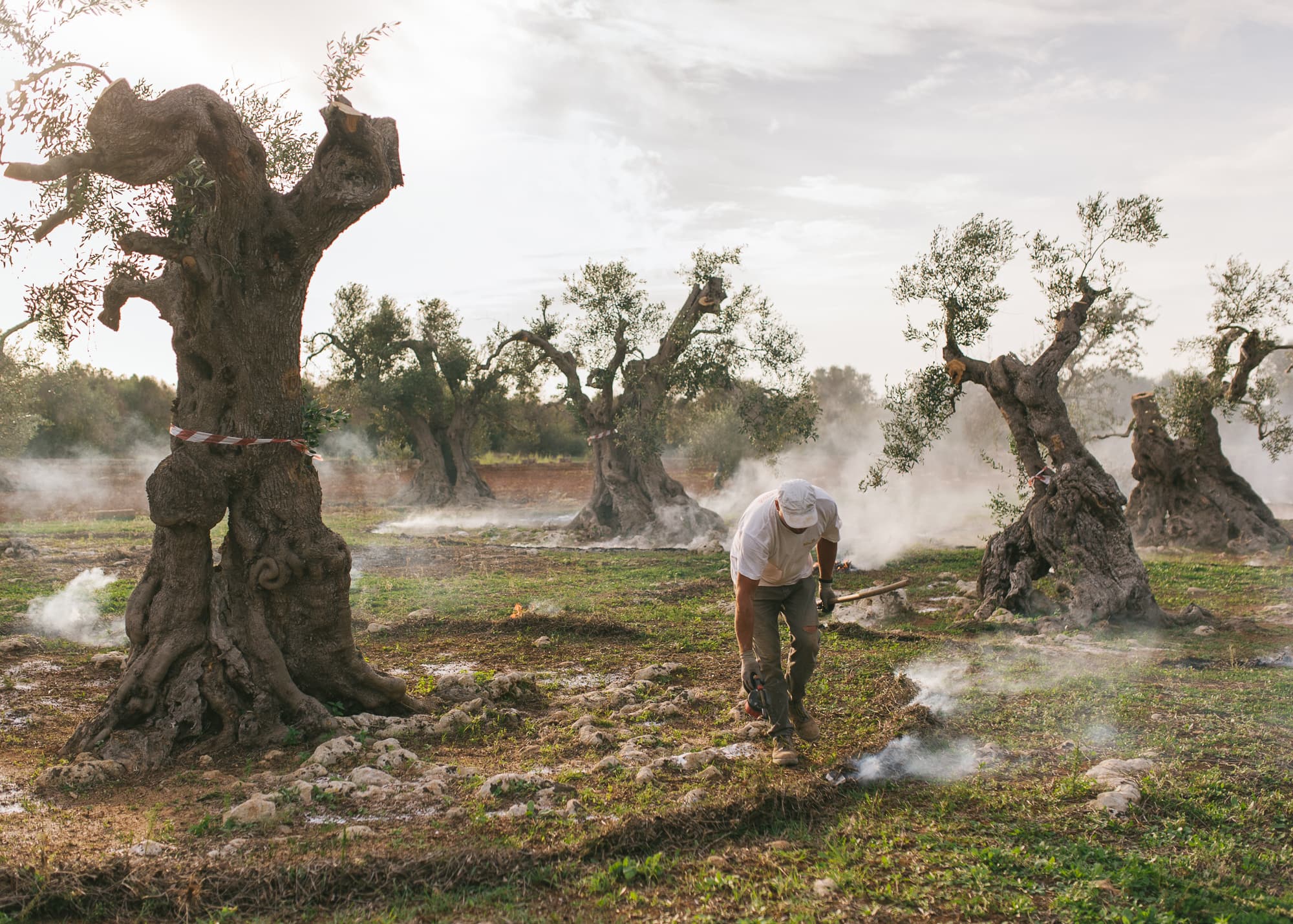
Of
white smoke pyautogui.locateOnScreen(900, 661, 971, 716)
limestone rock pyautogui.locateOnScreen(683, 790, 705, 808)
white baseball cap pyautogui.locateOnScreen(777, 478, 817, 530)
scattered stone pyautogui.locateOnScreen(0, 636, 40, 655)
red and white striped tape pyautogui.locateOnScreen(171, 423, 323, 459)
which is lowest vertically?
white smoke pyautogui.locateOnScreen(900, 661, 971, 716)

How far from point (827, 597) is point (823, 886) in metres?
2.64

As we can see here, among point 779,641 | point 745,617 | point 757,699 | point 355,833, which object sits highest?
point 745,617

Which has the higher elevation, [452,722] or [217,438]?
A: [217,438]

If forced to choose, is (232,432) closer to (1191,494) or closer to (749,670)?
(749,670)

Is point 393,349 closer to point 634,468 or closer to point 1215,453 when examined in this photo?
point 634,468

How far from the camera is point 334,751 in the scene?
21.3ft

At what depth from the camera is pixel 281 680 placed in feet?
23.4

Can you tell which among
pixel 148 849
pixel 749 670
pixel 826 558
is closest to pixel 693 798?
pixel 749 670

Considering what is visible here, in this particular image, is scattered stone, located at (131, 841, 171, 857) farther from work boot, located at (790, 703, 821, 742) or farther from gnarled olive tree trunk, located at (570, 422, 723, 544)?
gnarled olive tree trunk, located at (570, 422, 723, 544)

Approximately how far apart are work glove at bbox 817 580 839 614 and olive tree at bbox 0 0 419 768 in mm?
3485

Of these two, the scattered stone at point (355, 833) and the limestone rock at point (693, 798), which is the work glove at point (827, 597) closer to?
the limestone rock at point (693, 798)

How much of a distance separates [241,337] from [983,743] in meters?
6.37

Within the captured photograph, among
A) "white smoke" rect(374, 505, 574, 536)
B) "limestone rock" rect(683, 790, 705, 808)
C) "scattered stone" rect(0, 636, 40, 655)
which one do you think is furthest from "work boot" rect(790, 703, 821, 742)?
"white smoke" rect(374, 505, 574, 536)

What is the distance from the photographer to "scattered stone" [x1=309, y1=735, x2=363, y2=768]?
6.37 metres
